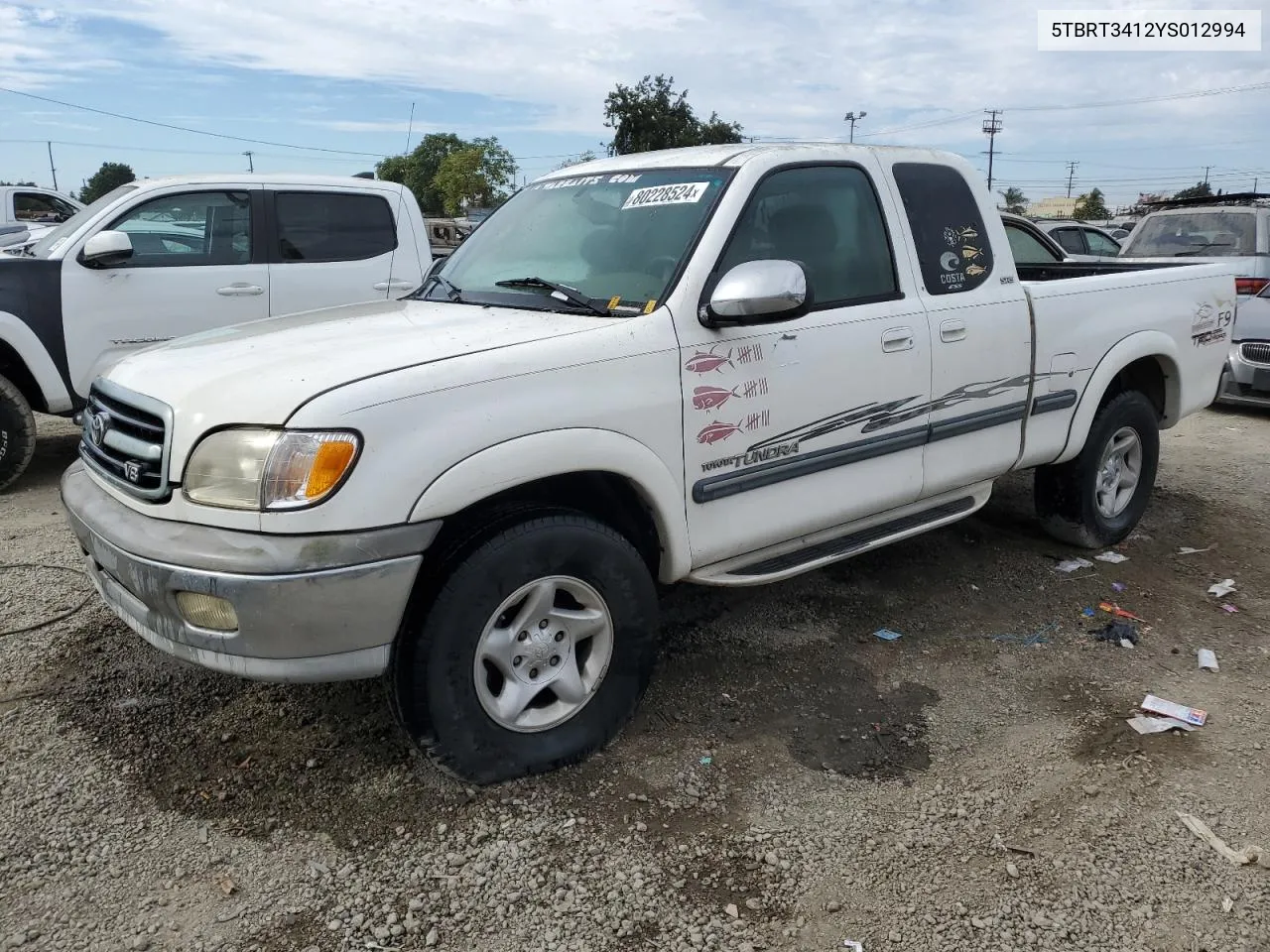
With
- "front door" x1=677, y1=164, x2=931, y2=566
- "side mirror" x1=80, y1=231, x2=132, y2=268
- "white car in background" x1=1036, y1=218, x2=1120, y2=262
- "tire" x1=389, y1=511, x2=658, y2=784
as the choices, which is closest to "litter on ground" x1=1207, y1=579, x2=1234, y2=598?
"front door" x1=677, y1=164, x2=931, y2=566

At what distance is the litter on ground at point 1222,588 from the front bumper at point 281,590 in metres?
3.88

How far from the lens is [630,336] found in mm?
2992

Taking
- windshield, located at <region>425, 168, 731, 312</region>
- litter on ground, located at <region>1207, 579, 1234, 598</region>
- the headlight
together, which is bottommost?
litter on ground, located at <region>1207, 579, 1234, 598</region>

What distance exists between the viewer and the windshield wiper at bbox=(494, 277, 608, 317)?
10.5 ft

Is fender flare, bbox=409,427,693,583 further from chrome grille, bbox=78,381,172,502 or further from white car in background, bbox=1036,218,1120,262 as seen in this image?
white car in background, bbox=1036,218,1120,262

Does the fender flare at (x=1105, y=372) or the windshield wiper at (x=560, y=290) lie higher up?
the windshield wiper at (x=560, y=290)

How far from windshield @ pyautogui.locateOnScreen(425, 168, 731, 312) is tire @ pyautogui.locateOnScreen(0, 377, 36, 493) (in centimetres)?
346

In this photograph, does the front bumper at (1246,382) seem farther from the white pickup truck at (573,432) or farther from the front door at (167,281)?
the front door at (167,281)

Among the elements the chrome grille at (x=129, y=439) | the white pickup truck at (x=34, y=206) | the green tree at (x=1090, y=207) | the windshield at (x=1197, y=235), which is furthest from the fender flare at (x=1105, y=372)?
the green tree at (x=1090, y=207)

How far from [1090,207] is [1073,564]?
265 ft

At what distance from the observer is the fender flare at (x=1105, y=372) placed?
459 cm

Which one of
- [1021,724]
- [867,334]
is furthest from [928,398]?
[1021,724]

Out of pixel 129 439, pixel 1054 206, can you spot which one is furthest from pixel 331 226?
pixel 1054 206

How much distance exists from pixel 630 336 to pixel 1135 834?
206 cm
